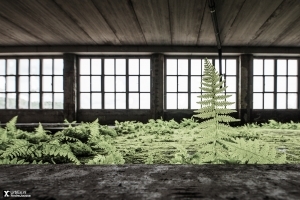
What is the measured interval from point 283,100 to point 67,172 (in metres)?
9.84

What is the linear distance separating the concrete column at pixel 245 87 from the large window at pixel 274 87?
49cm

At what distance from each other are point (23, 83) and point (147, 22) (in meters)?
6.44

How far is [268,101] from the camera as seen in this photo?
837 centimetres

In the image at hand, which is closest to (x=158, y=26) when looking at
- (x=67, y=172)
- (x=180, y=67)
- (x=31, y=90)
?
(x=180, y=67)

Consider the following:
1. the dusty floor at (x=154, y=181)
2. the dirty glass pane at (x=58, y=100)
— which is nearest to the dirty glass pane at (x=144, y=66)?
the dirty glass pane at (x=58, y=100)

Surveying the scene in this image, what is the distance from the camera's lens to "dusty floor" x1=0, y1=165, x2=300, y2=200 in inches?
19.5

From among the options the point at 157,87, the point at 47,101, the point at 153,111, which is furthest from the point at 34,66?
the point at 153,111

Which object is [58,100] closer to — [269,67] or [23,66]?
[23,66]

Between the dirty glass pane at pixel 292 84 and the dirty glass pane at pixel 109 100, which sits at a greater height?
the dirty glass pane at pixel 292 84

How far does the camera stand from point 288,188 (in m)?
0.53

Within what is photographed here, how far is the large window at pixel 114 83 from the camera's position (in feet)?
27.6

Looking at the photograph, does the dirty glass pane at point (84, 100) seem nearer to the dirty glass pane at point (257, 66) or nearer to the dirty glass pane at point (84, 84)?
the dirty glass pane at point (84, 84)

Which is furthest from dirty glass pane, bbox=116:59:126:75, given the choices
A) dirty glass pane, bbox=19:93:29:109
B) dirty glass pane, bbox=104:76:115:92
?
dirty glass pane, bbox=19:93:29:109

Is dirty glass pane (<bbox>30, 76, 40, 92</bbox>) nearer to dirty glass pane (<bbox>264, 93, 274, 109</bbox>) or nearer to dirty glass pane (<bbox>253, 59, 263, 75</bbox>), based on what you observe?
dirty glass pane (<bbox>253, 59, 263, 75</bbox>)
